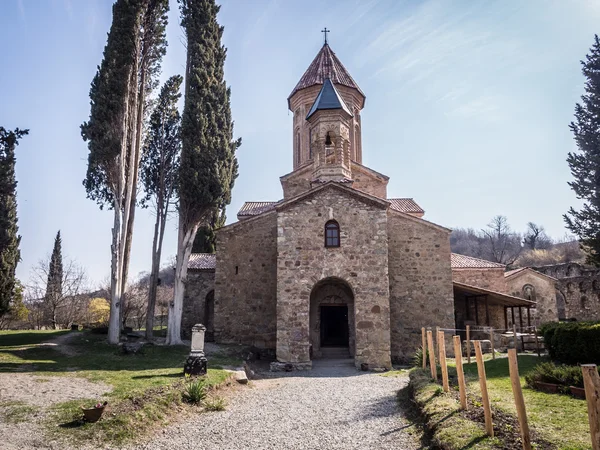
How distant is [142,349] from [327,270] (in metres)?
6.80

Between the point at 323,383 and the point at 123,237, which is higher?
the point at 123,237

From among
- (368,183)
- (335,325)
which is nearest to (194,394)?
(335,325)

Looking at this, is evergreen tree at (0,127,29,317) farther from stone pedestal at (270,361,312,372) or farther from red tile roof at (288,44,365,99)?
red tile roof at (288,44,365,99)

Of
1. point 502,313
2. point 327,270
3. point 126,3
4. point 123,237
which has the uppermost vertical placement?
point 126,3

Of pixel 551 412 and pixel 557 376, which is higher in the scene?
pixel 557 376

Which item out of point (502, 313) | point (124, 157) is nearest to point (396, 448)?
point (124, 157)

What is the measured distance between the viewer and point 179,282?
1614 centimetres

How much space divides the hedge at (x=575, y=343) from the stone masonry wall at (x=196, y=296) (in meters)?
15.1

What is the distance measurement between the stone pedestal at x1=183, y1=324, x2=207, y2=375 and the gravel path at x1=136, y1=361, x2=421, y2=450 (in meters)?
1.15

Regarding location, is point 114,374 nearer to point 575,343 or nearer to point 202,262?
point 575,343

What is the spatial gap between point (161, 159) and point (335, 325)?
10.7 meters

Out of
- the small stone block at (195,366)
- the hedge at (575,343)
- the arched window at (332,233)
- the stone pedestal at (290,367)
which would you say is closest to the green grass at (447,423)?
the hedge at (575,343)

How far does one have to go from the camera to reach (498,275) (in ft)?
73.4

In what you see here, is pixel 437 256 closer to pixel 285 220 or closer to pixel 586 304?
pixel 285 220
